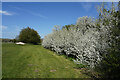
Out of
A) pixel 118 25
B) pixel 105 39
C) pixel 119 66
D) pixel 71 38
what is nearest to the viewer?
pixel 119 66

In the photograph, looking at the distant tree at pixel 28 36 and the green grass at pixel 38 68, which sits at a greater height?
the distant tree at pixel 28 36

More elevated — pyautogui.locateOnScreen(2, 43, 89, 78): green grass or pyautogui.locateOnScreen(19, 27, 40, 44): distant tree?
pyautogui.locateOnScreen(19, 27, 40, 44): distant tree

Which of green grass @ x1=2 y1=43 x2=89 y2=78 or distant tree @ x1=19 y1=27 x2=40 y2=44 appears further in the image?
distant tree @ x1=19 y1=27 x2=40 y2=44

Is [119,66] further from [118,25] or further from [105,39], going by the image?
[118,25]

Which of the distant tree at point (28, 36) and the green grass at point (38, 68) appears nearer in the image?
the green grass at point (38, 68)

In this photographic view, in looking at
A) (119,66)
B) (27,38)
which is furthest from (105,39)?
(27,38)

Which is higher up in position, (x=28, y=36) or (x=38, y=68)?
(x=28, y=36)

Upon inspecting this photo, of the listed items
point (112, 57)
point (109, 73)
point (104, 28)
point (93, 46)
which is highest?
point (104, 28)

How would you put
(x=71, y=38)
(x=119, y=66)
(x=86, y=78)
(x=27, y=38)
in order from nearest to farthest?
(x=119, y=66) < (x=86, y=78) < (x=71, y=38) < (x=27, y=38)

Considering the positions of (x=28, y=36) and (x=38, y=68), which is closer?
(x=38, y=68)

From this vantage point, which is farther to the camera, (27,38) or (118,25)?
(27,38)

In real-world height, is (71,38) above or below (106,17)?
below

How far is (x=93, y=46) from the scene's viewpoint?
22.4 feet

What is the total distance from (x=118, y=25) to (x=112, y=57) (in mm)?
2100
